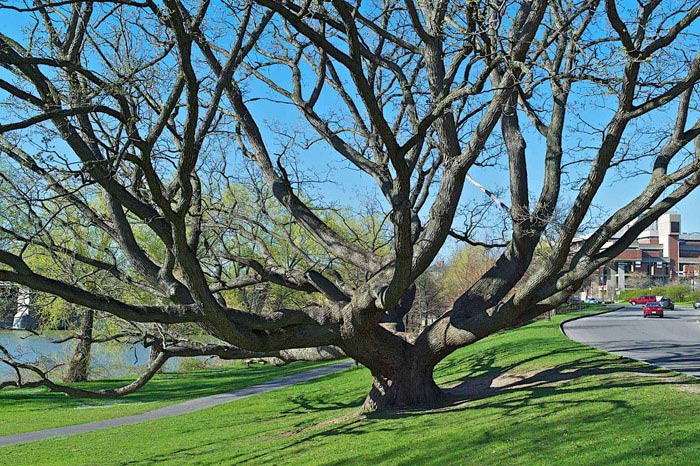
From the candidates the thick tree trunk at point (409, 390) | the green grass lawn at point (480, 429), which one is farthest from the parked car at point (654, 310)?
the thick tree trunk at point (409, 390)

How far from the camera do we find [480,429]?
8875mm

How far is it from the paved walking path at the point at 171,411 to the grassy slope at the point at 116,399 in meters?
0.85

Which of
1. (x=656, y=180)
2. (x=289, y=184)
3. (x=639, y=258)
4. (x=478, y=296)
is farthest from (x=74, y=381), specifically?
(x=639, y=258)

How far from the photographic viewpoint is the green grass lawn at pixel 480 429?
24.2 ft

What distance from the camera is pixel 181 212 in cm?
755

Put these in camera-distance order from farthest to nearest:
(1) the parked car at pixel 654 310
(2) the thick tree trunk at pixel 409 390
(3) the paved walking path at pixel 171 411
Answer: (1) the parked car at pixel 654 310 < (3) the paved walking path at pixel 171 411 < (2) the thick tree trunk at pixel 409 390

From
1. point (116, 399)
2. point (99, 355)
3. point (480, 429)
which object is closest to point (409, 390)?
point (480, 429)

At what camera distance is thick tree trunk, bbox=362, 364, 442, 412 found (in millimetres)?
11666

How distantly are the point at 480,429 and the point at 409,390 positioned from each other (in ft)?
9.68

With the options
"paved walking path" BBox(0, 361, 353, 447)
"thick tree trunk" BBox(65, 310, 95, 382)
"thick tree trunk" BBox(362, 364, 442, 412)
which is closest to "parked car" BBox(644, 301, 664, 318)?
"paved walking path" BBox(0, 361, 353, 447)

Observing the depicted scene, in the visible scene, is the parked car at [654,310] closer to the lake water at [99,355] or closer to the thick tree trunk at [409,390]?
the lake water at [99,355]

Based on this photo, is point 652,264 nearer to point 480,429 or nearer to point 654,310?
point 654,310

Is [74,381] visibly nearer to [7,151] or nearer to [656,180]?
[7,151]

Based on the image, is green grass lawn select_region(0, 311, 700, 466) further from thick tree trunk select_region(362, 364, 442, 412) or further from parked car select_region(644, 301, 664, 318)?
parked car select_region(644, 301, 664, 318)
